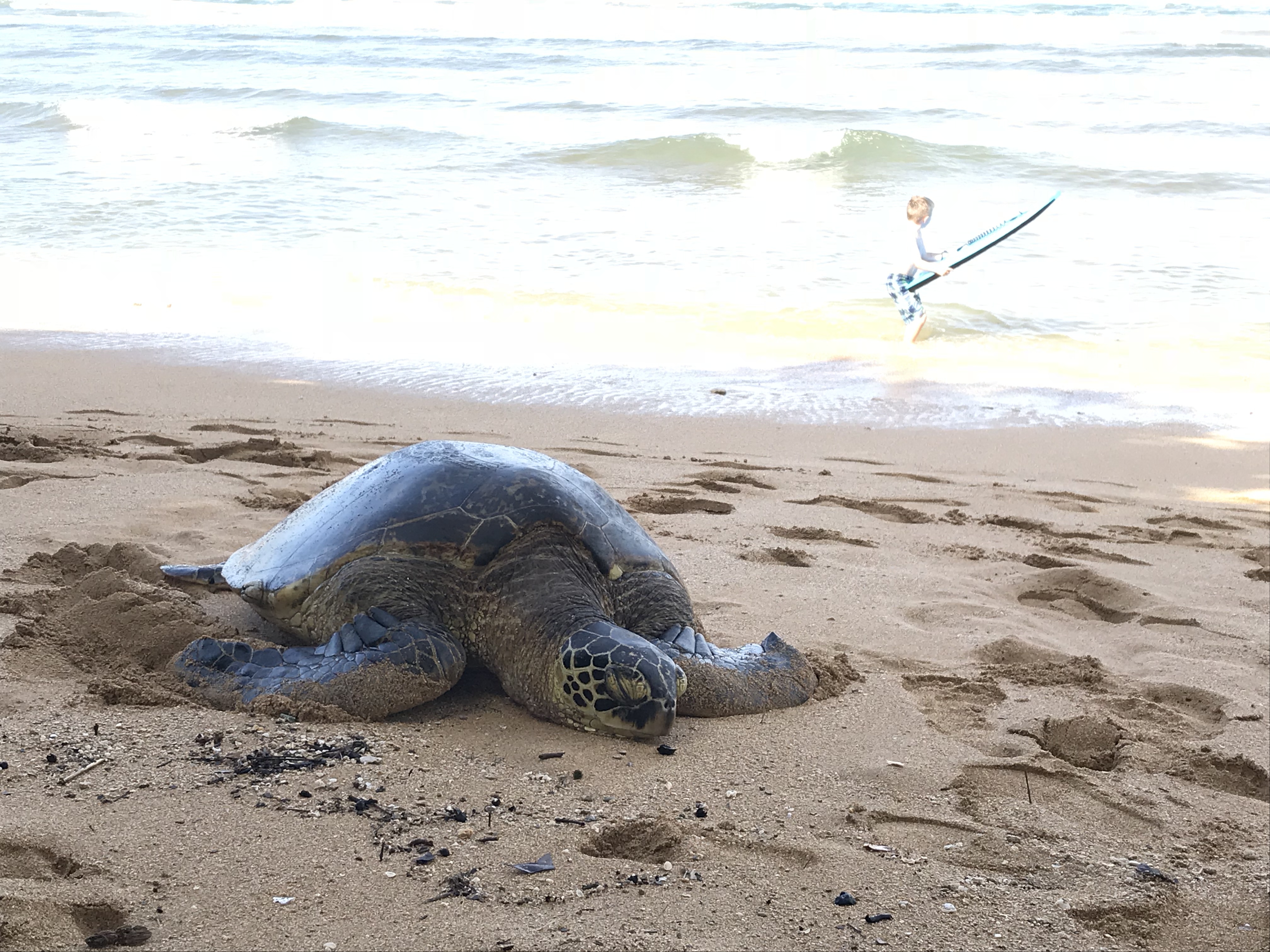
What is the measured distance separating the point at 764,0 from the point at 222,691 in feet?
149

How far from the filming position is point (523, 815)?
2.63m

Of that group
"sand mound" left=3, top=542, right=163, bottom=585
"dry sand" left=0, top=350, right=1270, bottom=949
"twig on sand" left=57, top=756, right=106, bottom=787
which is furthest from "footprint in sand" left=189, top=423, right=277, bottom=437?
"twig on sand" left=57, top=756, right=106, bottom=787

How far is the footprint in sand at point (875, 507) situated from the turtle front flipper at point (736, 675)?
2.19 m

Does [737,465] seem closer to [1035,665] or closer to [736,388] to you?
[736,388]

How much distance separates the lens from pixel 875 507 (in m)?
5.83

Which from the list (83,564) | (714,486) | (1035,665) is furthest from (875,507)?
(83,564)

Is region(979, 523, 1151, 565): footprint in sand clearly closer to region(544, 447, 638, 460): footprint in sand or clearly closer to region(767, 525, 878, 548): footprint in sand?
region(767, 525, 878, 548): footprint in sand

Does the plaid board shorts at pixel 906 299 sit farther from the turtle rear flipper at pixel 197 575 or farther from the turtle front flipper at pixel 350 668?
the turtle front flipper at pixel 350 668

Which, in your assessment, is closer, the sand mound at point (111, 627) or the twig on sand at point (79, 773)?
the twig on sand at point (79, 773)

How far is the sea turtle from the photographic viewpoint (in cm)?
311

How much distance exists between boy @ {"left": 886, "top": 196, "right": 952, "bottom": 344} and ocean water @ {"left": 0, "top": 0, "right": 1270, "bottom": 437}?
25 centimetres

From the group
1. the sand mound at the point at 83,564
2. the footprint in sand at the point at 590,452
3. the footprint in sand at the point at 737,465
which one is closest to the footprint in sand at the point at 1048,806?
the sand mound at the point at 83,564

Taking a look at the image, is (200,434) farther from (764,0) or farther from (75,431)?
(764,0)

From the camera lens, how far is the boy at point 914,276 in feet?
31.7
